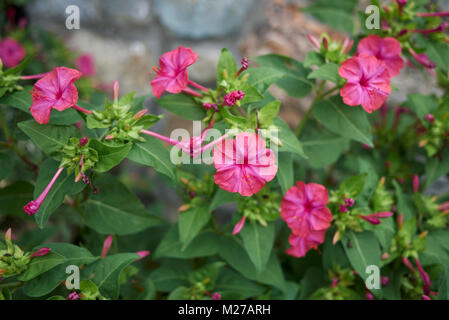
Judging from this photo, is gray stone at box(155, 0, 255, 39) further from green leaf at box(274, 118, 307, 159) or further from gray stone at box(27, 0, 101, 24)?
green leaf at box(274, 118, 307, 159)

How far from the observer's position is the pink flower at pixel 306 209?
1201 mm

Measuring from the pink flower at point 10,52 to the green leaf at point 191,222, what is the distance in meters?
1.31

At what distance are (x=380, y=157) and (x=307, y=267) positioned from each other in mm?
593

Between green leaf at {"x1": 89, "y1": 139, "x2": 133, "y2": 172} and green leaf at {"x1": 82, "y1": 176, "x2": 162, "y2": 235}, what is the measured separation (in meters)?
0.25

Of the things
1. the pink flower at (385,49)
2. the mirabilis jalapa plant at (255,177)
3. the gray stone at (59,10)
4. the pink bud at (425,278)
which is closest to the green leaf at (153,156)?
the mirabilis jalapa plant at (255,177)

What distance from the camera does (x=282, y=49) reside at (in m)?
2.10

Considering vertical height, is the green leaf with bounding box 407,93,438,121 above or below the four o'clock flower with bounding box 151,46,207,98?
below

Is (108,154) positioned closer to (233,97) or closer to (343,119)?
(233,97)

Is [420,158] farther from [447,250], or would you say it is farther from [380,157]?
[447,250]

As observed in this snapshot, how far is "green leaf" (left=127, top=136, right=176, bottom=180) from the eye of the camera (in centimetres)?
106

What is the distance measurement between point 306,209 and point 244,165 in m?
0.32

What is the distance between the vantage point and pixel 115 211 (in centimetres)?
134

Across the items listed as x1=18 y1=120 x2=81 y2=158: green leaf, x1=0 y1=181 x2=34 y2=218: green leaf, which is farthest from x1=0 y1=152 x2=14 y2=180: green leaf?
x1=18 y1=120 x2=81 y2=158: green leaf

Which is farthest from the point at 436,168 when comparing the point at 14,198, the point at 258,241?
the point at 14,198
